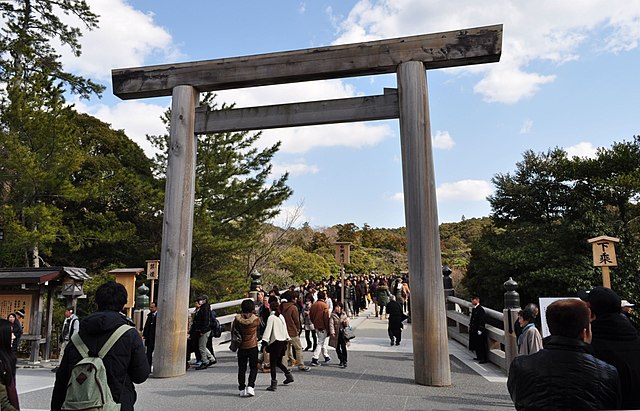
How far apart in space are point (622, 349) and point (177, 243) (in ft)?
21.2

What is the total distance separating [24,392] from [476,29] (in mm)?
8975

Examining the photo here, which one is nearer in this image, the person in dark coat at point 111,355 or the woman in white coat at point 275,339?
the person in dark coat at point 111,355

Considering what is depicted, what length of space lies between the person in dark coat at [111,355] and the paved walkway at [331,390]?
2803 millimetres

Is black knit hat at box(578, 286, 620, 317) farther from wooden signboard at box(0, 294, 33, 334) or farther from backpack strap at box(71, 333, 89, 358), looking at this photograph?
wooden signboard at box(0, 294, 33, 334)

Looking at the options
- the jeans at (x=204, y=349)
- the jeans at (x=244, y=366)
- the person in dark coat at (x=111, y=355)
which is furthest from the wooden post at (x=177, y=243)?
the person in dark coat at (x=111, y=355)

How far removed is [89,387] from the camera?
2.74 meters

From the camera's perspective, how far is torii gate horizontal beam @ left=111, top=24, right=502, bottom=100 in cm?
678

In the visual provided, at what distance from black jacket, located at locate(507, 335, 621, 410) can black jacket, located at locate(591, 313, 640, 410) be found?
0.33m

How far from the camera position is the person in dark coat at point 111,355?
288 cm

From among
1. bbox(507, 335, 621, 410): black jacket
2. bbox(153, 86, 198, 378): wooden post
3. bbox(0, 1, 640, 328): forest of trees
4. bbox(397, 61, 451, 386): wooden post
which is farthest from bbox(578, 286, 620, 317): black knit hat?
bbox(0, 1, 640, 328): forest of trees

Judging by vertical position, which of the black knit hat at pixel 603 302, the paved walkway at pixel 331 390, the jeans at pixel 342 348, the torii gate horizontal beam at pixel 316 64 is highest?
the torii gate horizontal beam at pixel 316 64

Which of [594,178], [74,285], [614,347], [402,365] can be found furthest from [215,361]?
[594,178]

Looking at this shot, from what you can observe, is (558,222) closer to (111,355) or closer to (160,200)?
(160,200)

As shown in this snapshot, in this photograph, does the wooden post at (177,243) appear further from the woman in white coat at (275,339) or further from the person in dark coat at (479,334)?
the person in dark coat at (479,334)
